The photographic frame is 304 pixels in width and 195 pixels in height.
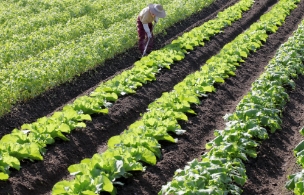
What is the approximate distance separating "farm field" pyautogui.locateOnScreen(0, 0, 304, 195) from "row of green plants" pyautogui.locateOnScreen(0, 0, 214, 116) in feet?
0.79

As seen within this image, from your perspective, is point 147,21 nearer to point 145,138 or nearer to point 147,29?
point 147,29

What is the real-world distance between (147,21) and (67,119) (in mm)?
5724

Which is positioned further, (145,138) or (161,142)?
(161,142)

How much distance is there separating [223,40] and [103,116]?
7.08 m

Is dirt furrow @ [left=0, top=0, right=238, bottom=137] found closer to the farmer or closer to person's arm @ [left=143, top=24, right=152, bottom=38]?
the farmer

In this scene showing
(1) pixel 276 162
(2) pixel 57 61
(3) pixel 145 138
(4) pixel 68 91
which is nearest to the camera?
(3) pixel 145 138

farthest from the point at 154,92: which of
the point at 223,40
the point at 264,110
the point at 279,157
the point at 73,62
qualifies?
the point at 223,40

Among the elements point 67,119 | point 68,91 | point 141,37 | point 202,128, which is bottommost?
point 202,128

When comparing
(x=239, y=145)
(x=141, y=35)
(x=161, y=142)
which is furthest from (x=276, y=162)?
(x=141, y=35)

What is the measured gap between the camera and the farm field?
22.5ft

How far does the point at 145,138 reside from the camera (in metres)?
7.27

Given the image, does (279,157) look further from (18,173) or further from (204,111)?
(18,173)

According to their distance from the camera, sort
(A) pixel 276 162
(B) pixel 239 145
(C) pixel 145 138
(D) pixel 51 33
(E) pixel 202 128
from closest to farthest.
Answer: (B) pixel 239 145, (C) pixel 145 138, (A) pixel 276 162, (E) pixel 202 128, (D) pixel 51 33

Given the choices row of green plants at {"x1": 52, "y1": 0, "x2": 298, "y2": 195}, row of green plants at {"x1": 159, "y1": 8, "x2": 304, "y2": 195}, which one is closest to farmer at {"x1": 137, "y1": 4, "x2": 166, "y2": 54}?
row of green plants at {"x1": 52, "y1": 0, "x2": 298, "y2": 195}
